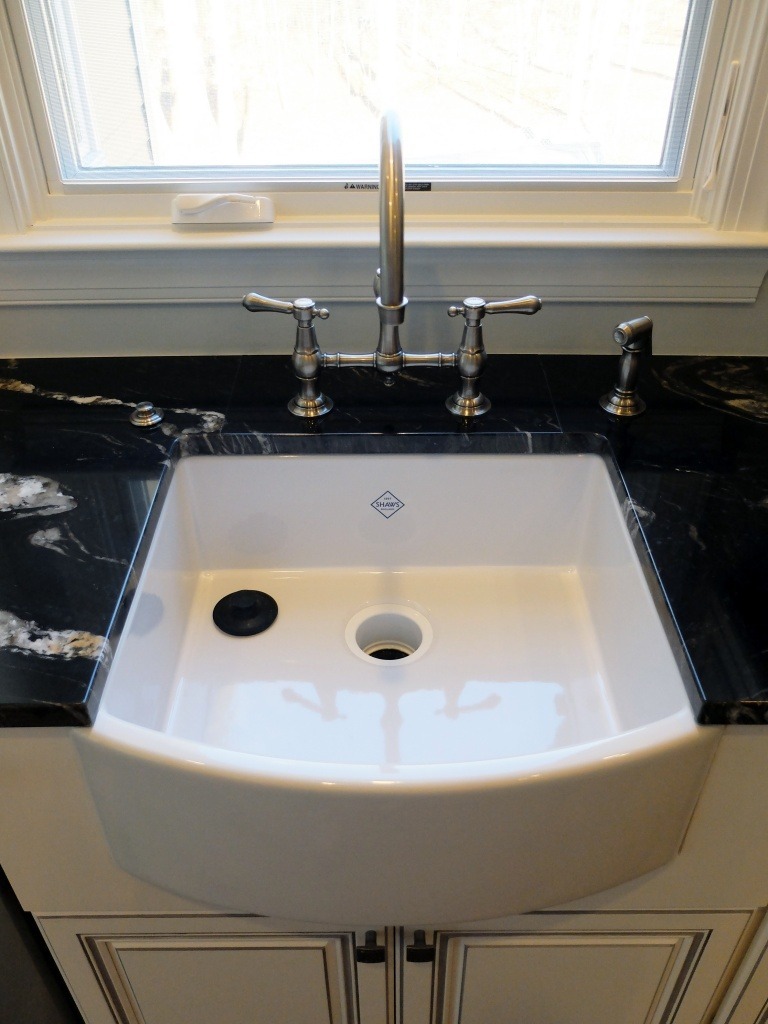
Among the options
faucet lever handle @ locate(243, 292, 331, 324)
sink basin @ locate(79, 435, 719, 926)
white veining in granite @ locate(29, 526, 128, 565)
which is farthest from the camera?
faucet lever handle @ locate(243, 292, 331, 324)

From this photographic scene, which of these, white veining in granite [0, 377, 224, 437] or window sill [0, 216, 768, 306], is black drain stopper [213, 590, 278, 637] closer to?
white veining in granite [0, 377, 224, 437]

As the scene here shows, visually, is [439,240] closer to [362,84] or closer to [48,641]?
[362,84]

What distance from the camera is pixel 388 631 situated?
1.02m

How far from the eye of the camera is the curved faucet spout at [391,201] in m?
0.81

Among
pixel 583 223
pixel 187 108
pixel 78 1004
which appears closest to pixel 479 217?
pixel 583 223

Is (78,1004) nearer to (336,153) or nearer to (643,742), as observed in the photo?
(643,742)

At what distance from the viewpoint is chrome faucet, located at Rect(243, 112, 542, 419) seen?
87cm

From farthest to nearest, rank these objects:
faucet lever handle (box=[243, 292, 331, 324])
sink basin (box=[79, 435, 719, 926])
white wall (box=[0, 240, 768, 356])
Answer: white wall (box=[0, 240, 768, 356]) < faucet lever handle (box=[243, 292, 331, 324]) < sink basin (box=[79, 435, 719, 926])

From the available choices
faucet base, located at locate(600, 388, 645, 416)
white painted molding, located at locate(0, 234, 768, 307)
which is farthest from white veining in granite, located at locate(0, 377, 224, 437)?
faucet base, located at locate(600, 388, 645, 416)

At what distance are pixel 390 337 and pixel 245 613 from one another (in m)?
0.38

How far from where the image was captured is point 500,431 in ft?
3.27

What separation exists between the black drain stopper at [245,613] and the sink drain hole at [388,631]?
10 cm

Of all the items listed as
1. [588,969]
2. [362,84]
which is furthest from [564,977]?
[362,84]

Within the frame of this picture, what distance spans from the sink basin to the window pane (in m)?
0.41
